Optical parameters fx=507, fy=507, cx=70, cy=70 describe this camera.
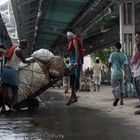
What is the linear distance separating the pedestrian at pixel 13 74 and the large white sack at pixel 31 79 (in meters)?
0.37

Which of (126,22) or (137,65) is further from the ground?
(126,22)

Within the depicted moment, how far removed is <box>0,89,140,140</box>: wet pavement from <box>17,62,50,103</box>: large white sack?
766 millimetres

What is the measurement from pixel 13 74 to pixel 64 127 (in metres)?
→ 3.54

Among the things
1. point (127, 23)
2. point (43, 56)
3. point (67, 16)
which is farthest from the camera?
point (67, 16)

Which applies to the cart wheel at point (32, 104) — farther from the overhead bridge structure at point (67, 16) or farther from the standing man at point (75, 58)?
the overhead bridge structure at point (67, 16)

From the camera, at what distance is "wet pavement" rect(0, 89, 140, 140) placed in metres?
7.78

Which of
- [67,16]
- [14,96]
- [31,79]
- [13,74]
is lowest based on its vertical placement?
[14,96]

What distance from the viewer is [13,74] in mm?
12109

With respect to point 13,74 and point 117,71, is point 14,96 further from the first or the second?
point 117,71

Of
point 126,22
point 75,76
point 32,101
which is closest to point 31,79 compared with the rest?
point 32,101

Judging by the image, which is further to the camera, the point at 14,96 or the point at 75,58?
the point at 75,58

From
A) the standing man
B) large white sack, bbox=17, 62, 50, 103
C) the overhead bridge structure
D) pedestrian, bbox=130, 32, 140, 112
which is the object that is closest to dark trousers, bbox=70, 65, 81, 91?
the standing man

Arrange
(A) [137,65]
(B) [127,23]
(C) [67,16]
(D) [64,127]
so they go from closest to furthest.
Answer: (D) [64,127] < (A) [137,65] < (B) [127,23] < (C) [67,16]

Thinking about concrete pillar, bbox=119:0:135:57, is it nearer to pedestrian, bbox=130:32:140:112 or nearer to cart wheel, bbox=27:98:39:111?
cart wheel, bbox=27:98:39:111
